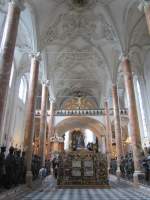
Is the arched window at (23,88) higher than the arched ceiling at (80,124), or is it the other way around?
the arched window at (23,88)

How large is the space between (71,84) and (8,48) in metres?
17.9

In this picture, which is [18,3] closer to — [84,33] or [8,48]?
[8,48]

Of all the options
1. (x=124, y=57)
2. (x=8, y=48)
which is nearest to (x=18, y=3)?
(x=8, y=48)

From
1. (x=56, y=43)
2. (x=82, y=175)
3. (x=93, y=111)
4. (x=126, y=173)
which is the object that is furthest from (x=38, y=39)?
(x=93, y=111)

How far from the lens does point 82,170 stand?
10.1 meters

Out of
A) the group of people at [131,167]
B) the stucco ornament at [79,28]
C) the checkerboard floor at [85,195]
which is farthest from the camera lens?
the stucco ornament at [79,28]

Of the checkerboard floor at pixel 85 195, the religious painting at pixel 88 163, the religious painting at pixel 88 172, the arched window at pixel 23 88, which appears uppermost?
the arched window at pixel 23 88

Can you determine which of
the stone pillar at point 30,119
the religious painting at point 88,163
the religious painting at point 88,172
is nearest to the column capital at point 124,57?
the stone pillar at point 30,119

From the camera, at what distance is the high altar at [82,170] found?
9758 mm

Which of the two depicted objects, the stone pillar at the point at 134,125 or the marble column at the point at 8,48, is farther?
the stone pillar at the point at 134,125

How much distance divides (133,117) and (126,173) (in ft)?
12.0

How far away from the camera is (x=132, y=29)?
12953 mm

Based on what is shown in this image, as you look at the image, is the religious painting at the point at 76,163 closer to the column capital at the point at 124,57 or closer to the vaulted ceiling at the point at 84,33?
the column capital at the point at 124,57

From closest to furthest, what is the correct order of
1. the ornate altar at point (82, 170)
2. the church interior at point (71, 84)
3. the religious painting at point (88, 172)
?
the church interior at point (71, 84) < the ornate altar at point (82, 170) < the religious painting at point (88, 172)
